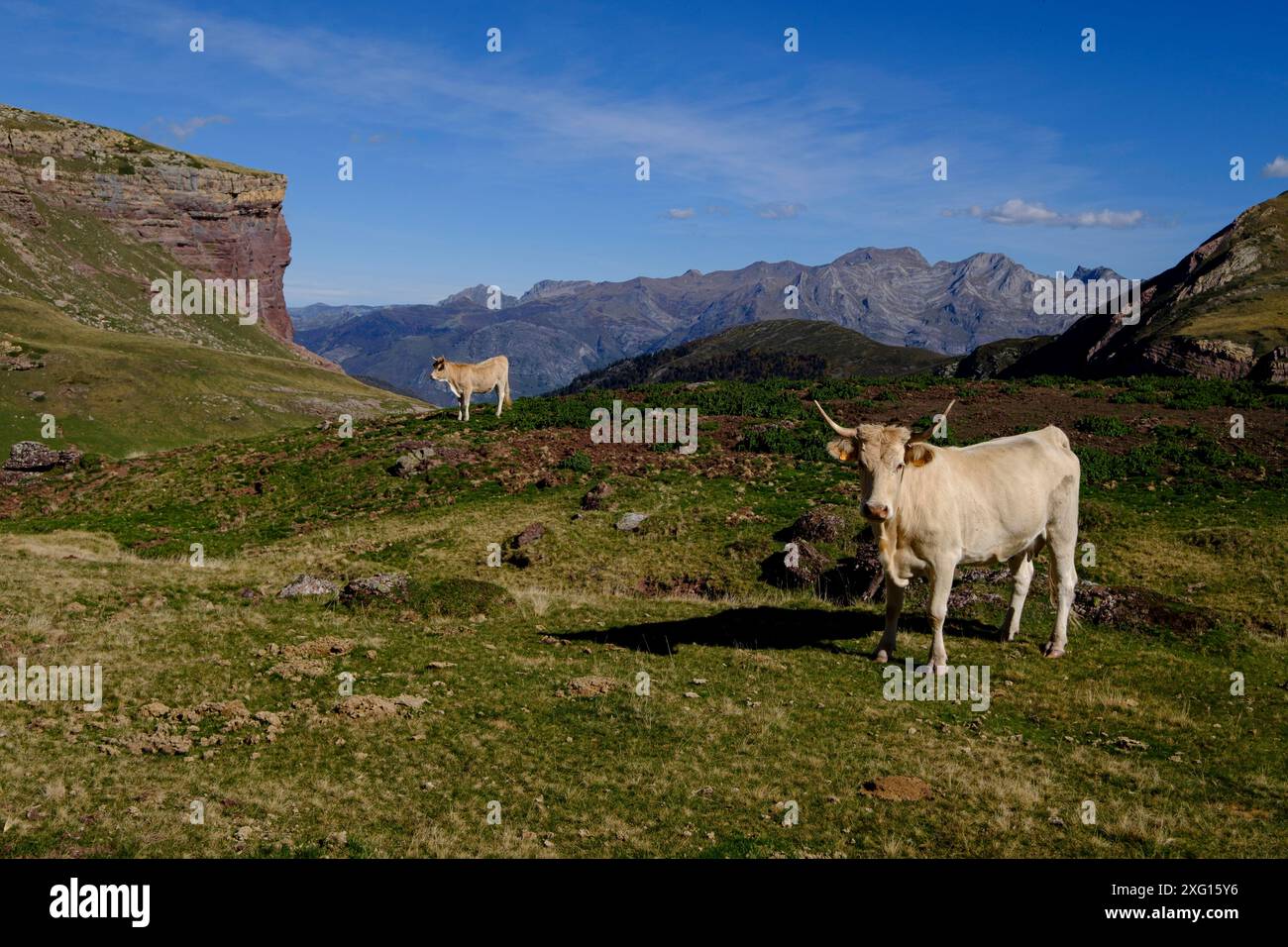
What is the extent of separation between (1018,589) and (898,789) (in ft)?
25.6

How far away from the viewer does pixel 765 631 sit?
17.5 meters

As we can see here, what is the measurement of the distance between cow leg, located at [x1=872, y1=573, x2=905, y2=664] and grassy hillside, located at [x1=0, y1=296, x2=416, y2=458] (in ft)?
219

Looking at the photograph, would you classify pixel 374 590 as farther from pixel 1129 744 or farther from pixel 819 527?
pixel 1129 744

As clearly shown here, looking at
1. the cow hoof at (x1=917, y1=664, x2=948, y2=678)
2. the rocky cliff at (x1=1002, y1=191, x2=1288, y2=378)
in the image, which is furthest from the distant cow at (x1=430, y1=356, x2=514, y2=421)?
the rocky cliff at (x1=1002, y1=191, x2=1288, y2=378)

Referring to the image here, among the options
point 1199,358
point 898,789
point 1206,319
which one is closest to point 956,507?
point 898,789

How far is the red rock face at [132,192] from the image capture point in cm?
14688

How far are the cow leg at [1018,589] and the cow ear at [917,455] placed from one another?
13.4 feet

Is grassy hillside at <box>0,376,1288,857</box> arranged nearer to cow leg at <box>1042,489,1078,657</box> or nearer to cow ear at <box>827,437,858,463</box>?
cow leg at <box>1042,489,1078,657</box>

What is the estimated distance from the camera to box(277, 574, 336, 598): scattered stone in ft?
63.9

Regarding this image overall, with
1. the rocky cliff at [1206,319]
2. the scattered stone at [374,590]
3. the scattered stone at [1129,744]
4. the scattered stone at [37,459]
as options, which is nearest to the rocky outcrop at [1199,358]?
the rocky cliff at [1206,319]

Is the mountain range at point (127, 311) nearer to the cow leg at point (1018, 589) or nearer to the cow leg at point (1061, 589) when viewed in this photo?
the cow leg at point (1018, 589)

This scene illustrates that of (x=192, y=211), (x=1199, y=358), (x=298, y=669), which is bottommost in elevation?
(x=298, y=669)
